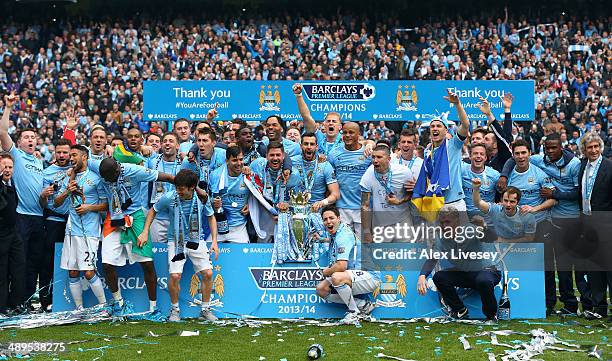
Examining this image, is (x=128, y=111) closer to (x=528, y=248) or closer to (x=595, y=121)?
(x=595, y=121)

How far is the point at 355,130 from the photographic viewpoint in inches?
379

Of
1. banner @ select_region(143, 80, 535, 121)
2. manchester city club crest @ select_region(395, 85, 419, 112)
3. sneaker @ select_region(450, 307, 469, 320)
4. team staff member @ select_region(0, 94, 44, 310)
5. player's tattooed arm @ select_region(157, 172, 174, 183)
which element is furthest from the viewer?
manchester city club crest @ select_region(395, 85, 419, 112)

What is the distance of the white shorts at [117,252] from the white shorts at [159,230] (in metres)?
0.57

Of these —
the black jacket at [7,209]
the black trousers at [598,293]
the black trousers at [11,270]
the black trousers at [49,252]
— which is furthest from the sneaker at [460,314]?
the black jacket at [7,209]

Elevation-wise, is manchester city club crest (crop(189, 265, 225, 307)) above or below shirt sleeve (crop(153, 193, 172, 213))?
below

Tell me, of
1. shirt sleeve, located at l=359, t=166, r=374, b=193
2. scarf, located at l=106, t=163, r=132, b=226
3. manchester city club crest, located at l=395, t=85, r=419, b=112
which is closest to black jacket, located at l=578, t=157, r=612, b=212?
shirt sleeve, located at l=359, t=166, r=374, b=193

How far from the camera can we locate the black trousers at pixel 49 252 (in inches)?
382

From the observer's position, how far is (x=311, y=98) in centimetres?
1416

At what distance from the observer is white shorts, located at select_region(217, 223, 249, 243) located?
31.1 feet

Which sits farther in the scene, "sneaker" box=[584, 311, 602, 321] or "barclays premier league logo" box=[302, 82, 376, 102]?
"barclays premier league logo" box=[302, 82, 376, 102]

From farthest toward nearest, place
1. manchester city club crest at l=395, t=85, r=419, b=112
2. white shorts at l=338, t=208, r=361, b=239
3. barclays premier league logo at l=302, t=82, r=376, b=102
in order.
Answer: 1. manchester city club crest at l=395, t=85, r=419, b=112
2. barclays premier league logo at l=302, t=82, r=376, b=102
3. white shorts at l=338, t=208, r=361, b=239

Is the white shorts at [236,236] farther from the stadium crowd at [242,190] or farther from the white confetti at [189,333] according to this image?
the white confetti at [189,333]

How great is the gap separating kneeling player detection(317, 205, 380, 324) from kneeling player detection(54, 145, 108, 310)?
256 cm

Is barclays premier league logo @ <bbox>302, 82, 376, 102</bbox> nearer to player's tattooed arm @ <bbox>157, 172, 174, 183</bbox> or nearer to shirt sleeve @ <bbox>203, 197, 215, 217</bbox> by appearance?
shirt sleeve @ <bbox>203, 197, 215, 217</bbox>
